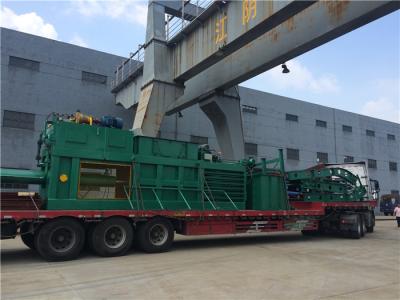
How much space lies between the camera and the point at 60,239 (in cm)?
938

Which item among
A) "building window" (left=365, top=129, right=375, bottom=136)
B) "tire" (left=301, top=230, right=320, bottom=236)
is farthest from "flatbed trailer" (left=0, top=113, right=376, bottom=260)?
"building window" (left=365, top=129, right=375, bottom=136)

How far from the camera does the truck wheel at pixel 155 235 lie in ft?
34.6

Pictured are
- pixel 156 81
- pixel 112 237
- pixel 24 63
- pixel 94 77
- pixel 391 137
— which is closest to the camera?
pixel 112 237

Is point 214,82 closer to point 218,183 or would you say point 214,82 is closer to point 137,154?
point 218,183

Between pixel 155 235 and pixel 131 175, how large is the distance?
1.81 metres

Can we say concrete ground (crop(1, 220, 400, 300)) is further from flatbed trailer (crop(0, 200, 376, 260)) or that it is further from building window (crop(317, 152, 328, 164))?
building window (crop(317, 152, 328, 164))

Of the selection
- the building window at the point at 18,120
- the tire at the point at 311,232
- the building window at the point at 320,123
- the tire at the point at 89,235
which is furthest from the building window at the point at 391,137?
the tire at the point at 89,235

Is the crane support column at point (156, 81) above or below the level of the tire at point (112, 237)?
above

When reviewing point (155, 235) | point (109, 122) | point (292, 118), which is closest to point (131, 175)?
point (109, 122)

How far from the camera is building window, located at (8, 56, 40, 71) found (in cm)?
2084

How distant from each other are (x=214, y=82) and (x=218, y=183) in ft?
20.7

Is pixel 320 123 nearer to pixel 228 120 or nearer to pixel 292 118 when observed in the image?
pixel 292 118

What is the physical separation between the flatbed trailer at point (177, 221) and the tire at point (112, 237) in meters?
0.03

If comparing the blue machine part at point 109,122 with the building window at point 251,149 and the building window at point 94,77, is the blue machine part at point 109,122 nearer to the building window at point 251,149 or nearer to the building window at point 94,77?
the building window at point 94,77
